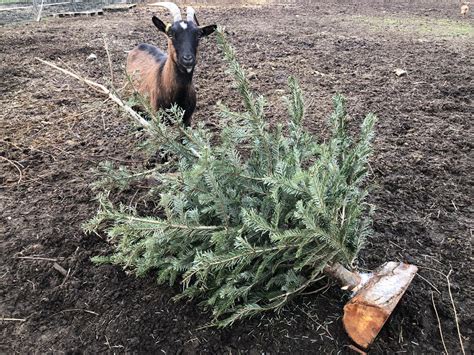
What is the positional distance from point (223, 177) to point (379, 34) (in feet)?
26.9

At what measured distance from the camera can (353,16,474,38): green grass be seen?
971cm

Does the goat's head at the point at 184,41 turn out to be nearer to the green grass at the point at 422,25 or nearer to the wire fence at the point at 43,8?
the green grass at the point at 422,25

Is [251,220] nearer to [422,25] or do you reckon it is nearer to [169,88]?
[169,88]

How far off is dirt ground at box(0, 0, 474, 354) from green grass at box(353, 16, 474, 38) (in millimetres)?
404

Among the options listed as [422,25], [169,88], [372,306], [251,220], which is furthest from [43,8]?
[372,306]

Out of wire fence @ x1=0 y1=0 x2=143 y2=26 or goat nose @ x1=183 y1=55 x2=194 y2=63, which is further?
wire fence @ x1=0 y1=0 x2=143 y2=26

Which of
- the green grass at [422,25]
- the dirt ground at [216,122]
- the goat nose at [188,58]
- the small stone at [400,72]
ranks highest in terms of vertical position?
the goat nose at [188,58]

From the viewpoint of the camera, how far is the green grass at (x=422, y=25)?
9711 millimetres

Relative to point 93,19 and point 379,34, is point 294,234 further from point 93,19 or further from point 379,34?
point 93,19

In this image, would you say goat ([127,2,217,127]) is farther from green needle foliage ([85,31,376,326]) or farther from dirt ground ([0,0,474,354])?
green needle foliage ([85,31,376,326])

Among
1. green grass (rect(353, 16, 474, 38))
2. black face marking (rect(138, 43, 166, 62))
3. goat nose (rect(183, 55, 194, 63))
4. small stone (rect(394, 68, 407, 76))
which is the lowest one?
small stone (rect(394, 68, 407, 76))

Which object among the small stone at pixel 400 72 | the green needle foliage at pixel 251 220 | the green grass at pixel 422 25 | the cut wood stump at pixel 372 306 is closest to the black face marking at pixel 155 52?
the green needle foliage at pixel 251 220

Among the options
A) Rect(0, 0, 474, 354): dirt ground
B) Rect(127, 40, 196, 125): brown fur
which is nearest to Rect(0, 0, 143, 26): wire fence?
Rect(0, 0, 474, 354): dirt ground

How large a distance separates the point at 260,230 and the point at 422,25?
1009cm
